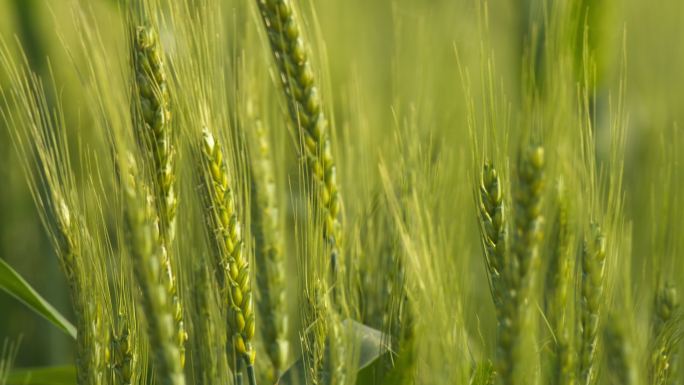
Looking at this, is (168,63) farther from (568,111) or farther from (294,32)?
(568,111)

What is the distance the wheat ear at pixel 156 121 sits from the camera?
2.55ft

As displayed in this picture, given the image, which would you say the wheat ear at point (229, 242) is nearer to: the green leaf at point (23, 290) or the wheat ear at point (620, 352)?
the green leaf at point (23, 290)

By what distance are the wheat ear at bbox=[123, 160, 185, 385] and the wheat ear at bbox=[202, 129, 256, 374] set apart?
6 centimetres

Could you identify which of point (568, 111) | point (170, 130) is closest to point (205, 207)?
point (170, 130)

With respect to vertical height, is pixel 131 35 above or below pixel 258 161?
above

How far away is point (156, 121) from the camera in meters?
0.78

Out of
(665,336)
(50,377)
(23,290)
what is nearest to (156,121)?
(23,290)

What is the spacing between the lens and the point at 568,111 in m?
0.78

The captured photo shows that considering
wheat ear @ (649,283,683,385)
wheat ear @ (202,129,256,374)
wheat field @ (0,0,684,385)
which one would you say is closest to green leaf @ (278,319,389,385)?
wheat field @ (0,0,684,385)

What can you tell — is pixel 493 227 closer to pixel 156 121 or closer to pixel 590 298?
pixel 590 298

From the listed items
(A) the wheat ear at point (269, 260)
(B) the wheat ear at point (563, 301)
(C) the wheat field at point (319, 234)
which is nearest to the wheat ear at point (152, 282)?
(C) the wheat field at point (319, 234)

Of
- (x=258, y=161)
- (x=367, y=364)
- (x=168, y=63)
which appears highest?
(x=168, y=63)

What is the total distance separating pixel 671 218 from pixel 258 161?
37 cm

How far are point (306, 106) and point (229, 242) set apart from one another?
0.53ft
